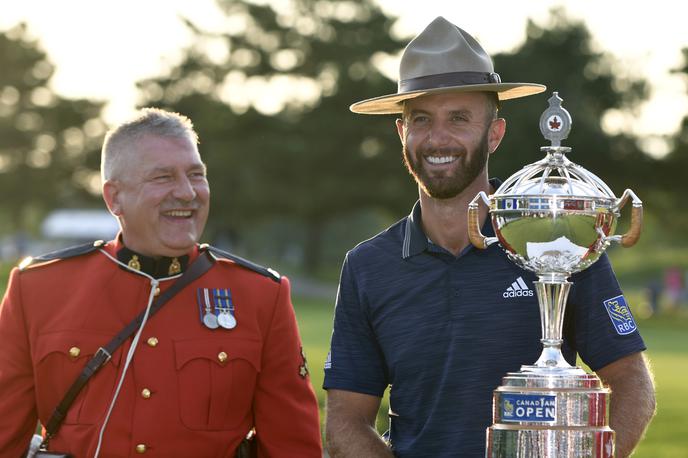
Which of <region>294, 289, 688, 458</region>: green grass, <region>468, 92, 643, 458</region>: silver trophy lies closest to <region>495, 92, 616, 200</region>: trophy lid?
<region>468, 92, 643, 458</region>: silver trophy

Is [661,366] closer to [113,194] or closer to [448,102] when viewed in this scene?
[113,194]

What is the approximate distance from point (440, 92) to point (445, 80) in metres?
0.05

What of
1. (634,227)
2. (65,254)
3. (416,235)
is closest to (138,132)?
(65,254)

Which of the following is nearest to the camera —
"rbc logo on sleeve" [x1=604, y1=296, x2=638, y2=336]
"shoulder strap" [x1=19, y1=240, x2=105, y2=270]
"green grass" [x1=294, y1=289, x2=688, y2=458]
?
"rbc logo on sleeve" [x1=604, y1=296, x2=638, y2=336]

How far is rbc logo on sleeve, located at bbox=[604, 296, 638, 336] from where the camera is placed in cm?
400

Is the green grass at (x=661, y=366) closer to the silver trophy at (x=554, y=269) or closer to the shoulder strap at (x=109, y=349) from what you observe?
the shoulder strap at (x=109, y=349)

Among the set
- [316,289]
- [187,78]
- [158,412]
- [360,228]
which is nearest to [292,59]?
[187,78]

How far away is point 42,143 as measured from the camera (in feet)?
209

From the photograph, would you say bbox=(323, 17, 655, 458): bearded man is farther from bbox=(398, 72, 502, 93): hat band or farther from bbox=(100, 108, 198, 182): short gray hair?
bbox=(100, 108, 198, 182): short gray hair

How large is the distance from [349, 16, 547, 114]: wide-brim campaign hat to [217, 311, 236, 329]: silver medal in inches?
36.1

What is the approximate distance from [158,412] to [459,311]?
1065 millimetres

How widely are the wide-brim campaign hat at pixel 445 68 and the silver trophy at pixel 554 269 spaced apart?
622 mm

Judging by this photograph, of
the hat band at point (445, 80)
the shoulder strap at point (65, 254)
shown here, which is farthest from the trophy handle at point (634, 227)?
the shoulder strap at point (65, 254)

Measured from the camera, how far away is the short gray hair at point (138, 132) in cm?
448
